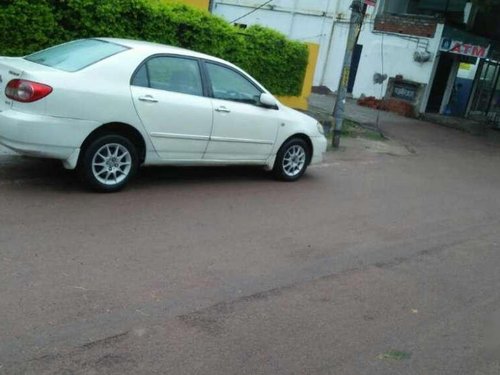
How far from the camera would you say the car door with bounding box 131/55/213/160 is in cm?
657

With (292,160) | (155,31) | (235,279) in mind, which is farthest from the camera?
(155,31)

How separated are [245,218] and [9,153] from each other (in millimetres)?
3348

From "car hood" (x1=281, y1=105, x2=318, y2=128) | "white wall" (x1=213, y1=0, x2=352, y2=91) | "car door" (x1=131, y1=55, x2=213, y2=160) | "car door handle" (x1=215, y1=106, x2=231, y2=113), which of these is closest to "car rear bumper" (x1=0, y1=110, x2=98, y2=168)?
"car door" (x1=131, y1=55, x2=213, y2=160)

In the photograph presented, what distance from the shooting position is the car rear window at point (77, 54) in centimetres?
636

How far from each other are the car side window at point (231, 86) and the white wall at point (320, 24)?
17.7 m

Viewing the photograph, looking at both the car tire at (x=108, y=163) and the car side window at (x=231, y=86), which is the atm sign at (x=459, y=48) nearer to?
the car side window at (x=231, y=86)

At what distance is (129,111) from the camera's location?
20.9 ft

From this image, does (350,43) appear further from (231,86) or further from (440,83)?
(440,83)

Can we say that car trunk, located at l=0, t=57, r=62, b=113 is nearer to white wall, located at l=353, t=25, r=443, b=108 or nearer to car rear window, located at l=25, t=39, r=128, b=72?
car rear window, located at l=25, t=39, r=128, b=72

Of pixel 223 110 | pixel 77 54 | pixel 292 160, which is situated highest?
pixel 77 54

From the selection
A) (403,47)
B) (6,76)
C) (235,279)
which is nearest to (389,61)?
(403,47)

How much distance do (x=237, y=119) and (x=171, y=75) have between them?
1.04 m

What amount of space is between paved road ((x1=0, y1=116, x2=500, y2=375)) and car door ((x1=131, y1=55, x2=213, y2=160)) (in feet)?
1.96

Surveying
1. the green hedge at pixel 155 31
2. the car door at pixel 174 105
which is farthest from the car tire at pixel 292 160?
the green hedge at pixel 155 31
